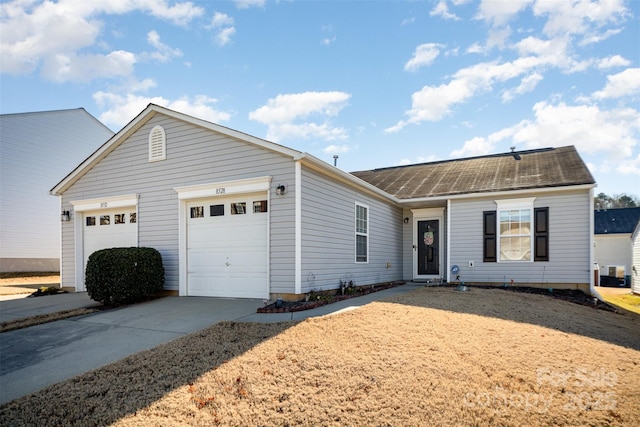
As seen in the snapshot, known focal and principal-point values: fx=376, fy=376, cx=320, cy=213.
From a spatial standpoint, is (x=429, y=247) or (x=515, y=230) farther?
(x=429, y=247)

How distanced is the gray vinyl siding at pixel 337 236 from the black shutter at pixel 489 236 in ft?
9.53

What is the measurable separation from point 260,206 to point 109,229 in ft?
17.5

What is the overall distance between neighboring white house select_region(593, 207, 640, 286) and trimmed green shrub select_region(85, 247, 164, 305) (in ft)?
90.2

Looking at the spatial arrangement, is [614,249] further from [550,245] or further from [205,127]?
[205,127]

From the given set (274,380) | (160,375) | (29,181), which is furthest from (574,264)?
(29,181)

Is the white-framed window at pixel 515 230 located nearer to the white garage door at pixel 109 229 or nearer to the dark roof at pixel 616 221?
the white garage door at pixel 109 229

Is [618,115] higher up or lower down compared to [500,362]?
higher up

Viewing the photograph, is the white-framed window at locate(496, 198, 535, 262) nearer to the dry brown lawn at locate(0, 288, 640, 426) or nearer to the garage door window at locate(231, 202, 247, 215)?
the dry brown lawn at locate(0, 288, 640, 426)

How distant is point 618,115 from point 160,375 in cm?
2003

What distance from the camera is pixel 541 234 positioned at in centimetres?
1086

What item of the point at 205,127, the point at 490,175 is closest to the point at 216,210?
the point at 205,127

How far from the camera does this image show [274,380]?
3777 mm

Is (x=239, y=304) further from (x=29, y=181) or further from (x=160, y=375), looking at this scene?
(x=29, y=181)

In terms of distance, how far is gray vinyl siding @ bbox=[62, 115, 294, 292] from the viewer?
7.98m
